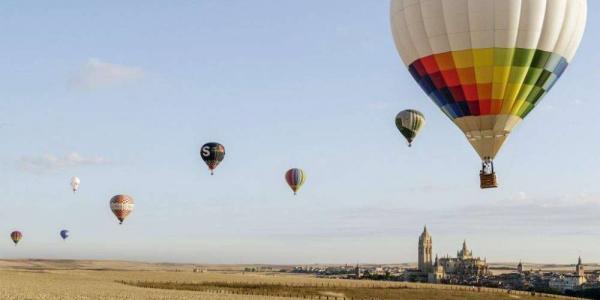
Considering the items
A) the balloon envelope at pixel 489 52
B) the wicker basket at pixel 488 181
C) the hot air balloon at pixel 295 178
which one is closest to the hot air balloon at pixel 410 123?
the balloon envelope at pixel 489 52

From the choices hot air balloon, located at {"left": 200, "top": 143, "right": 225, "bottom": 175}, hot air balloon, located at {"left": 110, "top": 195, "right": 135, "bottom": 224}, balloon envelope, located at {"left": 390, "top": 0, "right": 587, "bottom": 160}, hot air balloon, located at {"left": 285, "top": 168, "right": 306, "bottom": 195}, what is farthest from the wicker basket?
hot air balloon, located at {"left": 110, "top": 195, "right": 135, "bottom": 224}

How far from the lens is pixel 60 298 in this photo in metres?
53.6

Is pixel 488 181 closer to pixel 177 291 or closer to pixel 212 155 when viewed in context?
pixel 177 291

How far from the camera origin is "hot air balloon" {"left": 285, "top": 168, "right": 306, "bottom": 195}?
4072 inches

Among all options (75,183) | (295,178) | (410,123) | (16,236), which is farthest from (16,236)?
(410,123)

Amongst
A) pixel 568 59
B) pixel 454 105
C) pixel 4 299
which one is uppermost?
pixel 568 59

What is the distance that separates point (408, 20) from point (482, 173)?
11.1m

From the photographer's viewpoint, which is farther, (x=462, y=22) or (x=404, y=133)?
(x=404, y=133)

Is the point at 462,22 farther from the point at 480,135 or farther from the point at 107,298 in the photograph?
the point at 107,298

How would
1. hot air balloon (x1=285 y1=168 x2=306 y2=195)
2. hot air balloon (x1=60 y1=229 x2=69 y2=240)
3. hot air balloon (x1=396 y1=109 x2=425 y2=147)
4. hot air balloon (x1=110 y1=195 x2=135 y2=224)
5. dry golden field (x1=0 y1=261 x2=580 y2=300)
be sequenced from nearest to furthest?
dry golden field (x1=0 y1=261 x2=580 y2=300)
hot air balloon (x1=396 y1=109 x2=425 y2=147)
hot air balloon (x1=285 y1=168 x2=306 y2=195)
hot air balloon (x1=110 y1=195 x2=135 y2=224)
hot air balloon (x1=60 y1=229 x2=69 y2=240)

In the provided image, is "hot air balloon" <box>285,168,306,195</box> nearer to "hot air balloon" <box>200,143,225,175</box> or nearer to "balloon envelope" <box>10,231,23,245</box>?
"hot air balloon" <box>200,143,225,175</box>

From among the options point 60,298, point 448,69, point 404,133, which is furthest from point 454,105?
point 60,298

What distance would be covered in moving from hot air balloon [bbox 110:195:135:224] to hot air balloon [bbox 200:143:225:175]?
83.1 feet

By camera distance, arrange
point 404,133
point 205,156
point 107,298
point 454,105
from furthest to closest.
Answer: point 205,156 < point 404,133 < point 107,298 < point 454,105
